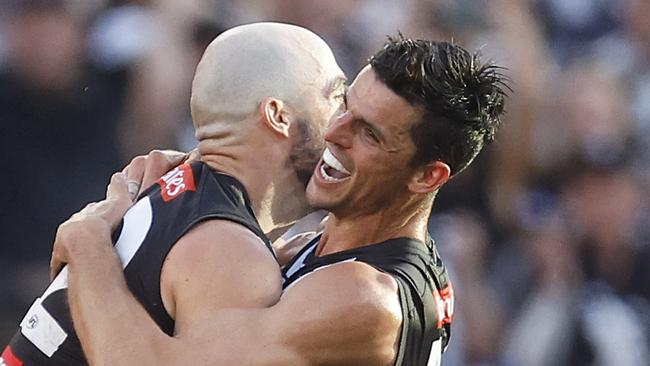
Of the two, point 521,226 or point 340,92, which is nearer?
point 340,92

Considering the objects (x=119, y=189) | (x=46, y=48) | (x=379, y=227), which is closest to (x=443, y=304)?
(x=379, y=227)

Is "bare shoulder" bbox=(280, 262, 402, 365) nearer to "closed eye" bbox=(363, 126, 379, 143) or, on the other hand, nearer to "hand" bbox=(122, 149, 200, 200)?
"closed eye" bbox=(363, 126, 379, 143)

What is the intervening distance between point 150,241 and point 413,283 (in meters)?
0.72

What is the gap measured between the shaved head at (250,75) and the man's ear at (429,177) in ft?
1.23

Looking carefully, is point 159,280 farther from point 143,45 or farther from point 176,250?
point 143,45

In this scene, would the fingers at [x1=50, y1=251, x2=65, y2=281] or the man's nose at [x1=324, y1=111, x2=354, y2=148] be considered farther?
the fingers at [x1=50, y1=251, x2=65, y2=281]

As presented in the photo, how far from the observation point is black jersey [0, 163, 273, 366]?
3.90 m

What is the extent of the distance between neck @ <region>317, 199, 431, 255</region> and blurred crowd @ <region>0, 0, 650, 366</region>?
8.57 ft

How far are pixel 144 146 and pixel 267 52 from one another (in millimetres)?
2760

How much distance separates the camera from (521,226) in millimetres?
7246

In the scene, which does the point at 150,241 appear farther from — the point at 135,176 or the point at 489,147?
the point at 489,147

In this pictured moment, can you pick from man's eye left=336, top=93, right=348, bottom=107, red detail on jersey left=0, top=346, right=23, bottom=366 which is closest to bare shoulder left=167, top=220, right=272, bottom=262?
man's eye left=336, top=93, right=348, bottom=107

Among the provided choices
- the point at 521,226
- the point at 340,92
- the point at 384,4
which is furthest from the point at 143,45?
the point at 340,92

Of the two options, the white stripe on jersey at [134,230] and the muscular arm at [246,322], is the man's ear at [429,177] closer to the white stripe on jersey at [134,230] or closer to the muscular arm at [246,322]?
the muscular arm at [246,322]
